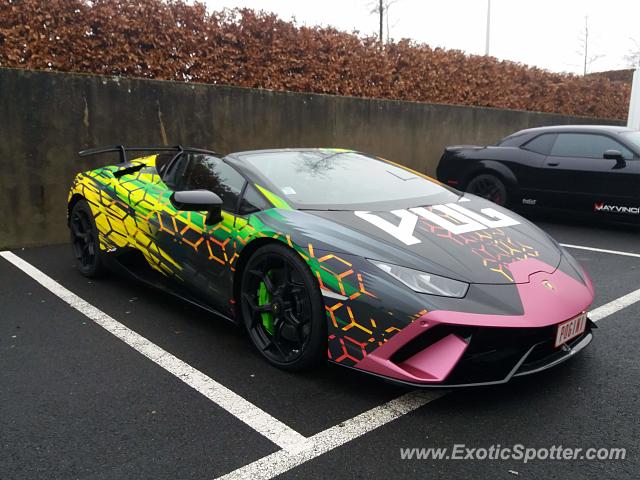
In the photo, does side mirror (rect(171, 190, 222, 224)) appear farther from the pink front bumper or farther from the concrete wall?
the concrete wall

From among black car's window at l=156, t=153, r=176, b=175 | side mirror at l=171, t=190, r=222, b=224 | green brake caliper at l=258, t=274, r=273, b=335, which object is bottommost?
green brake caliper at l=258, t=274, r=273, b=335

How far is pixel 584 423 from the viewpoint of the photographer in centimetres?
235

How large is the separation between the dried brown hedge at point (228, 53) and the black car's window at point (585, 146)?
11.0ft

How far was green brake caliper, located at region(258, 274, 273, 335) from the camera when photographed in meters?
2.96

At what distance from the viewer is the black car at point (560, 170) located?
21.4 feet

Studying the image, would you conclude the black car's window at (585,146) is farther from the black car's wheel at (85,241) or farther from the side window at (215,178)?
the black car's wheel at (85,241)

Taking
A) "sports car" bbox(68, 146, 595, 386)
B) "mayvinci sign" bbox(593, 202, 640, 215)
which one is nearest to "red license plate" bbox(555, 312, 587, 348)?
"sports car" bbox(68, 146, 595, 386)

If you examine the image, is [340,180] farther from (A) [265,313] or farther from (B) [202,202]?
(A) [265,313]

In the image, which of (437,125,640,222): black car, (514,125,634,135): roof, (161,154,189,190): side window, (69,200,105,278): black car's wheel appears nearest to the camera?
(161,154,189,190): side window

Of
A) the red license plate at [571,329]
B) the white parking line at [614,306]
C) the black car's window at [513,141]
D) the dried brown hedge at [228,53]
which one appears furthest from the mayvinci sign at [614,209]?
the red license plate at [571,329]

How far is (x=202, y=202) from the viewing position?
10.2 feet

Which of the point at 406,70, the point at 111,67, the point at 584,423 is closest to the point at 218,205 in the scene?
the point at 584,423

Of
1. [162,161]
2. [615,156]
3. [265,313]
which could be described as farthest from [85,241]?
[615,156]

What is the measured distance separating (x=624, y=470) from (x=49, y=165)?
5.80 meters
